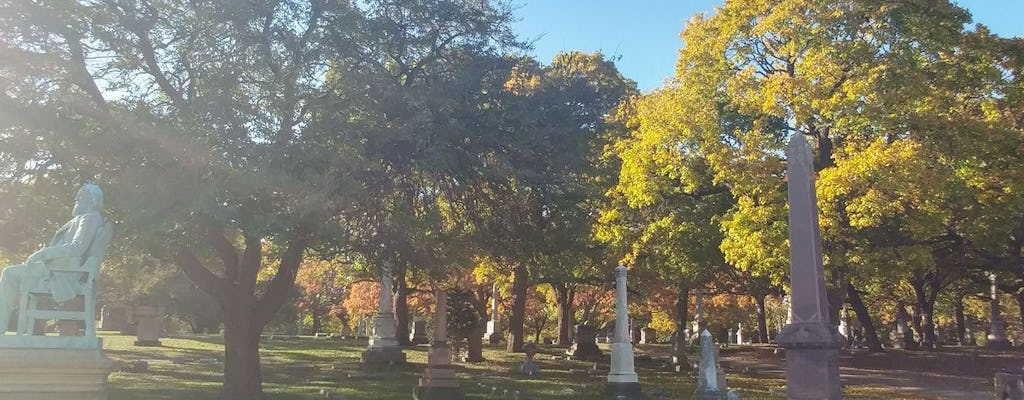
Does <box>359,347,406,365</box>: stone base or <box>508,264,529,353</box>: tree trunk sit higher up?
<box>508,264,529,353</box>: tree trunk

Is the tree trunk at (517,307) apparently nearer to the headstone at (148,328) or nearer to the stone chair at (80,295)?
the headstone at (148,328)

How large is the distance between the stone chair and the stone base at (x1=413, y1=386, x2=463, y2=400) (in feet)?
23.4

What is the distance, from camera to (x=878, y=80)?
1670cm

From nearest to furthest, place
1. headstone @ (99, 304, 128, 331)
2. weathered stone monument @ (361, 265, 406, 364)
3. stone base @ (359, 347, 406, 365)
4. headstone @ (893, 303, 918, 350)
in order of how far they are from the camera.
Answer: stone base @ (359, 347, 406, 365), weathered stone monument @ (361, 265, 406, 364), headstone @ (893, 303, 918, 350), headstone @ (99, 304, 128, 331)

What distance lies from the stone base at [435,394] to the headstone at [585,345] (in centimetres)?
1275

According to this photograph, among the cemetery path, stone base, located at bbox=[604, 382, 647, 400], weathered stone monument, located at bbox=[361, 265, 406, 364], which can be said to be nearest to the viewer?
stone base, located at bbox=[604, 382, 647, 400]

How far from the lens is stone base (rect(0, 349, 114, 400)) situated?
8117mm

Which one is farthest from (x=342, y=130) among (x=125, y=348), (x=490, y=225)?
(x=125, y=348)

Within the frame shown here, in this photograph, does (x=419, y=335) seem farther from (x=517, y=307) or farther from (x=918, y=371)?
(x=918, y=371)

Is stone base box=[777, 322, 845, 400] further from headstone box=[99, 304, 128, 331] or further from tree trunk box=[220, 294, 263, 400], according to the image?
headstone box=[99, 304, 128, 331]

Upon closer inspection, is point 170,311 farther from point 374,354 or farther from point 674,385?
point 674,385

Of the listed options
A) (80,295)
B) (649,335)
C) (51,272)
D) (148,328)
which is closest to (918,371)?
(80,295)

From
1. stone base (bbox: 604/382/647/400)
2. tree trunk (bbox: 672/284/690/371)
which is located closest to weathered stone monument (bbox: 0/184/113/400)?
stone base (bbox: 604/382/647/400)

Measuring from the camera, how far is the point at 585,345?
27.7 meters
